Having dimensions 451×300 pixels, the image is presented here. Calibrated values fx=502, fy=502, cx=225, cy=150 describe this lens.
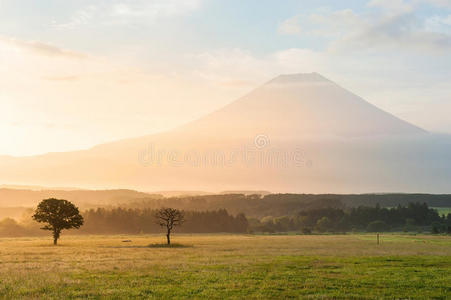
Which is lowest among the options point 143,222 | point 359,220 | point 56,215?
point 359,220

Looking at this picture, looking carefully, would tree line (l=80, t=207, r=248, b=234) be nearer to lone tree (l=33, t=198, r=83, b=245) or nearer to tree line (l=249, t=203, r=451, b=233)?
tree line (l=249, t=203, r=451, b=233)

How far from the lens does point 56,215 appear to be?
82688mm

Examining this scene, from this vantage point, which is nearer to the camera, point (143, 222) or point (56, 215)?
point (56, 215)

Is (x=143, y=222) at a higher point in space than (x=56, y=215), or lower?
lower

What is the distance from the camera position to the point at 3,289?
2405cm

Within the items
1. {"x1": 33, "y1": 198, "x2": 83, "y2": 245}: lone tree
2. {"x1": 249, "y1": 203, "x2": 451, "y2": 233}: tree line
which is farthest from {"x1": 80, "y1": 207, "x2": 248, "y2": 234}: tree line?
{"x1": 33, "y1": 198, "x2": 83, "y2": 245}: lone tree

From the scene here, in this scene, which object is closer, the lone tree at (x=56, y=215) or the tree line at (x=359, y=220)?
the lone tree at (x=56, y=215)

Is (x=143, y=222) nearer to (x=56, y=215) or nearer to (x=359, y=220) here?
(x=359, y=220)

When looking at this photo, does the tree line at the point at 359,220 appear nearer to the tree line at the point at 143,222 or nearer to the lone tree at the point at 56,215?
the tree line at the point at 143,222

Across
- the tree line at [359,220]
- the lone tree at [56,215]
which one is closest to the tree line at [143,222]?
the tree line at [359,220]

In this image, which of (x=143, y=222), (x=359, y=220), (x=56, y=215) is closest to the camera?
(x=56, y=215)

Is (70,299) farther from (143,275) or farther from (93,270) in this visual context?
(93,270)

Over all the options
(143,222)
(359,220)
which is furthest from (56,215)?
(359,220)

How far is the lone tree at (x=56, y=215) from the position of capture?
8250 centimetres
